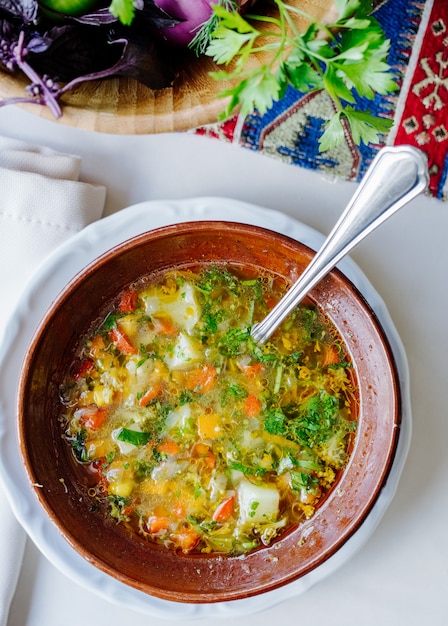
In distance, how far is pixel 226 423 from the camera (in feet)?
7.78

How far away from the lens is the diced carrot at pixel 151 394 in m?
2.38

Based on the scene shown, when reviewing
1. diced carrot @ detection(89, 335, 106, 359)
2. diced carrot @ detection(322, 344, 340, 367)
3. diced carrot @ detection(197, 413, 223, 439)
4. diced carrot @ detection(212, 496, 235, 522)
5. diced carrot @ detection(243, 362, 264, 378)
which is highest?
diced carrot @ detection(322, 344, 340, 367)

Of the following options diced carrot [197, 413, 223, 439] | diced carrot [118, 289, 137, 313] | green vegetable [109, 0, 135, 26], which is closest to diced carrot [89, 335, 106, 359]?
diced carrot [118, 289, 137, 313]

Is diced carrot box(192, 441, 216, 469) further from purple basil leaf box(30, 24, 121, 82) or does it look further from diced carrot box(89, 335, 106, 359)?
purple basil leaf box(30, 24, 121, 82)

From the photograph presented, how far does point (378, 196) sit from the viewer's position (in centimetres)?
183

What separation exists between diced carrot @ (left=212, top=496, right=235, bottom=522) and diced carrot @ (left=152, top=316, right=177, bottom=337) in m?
0.51

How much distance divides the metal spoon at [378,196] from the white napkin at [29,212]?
775 millimetres

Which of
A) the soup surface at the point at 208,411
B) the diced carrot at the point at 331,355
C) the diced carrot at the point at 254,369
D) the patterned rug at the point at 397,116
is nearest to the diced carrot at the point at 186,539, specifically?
the soup surface at the point at 208,411

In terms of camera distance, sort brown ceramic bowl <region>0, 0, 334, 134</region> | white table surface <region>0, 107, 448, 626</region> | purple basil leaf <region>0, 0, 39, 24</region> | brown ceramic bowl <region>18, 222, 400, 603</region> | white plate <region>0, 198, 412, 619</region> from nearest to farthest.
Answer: purple basil leaf <region>0, 0, 39, 24</region> → brown ceramic bowl <region>0, 0, 334, 134</region> → brown ceramic bowl <region>18, 222, 400, 603</region> → white plate <region>0, 198, 412, 619</region> → white table surface <region>0, 107, 448, 626</region>

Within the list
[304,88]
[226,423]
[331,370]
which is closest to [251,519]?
[226,423]

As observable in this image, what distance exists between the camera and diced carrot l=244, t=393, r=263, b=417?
2.36 meters

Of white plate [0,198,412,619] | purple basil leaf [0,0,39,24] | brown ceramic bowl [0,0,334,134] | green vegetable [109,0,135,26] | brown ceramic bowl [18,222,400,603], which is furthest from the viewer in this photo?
white plate [0,198,412,619]

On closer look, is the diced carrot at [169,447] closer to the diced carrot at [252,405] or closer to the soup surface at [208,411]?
the soup surface at [208,411]

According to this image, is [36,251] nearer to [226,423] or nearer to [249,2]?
[226,423]
